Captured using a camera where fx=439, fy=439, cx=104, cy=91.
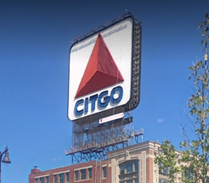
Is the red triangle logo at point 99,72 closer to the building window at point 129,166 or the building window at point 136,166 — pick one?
the building window at point 129,166

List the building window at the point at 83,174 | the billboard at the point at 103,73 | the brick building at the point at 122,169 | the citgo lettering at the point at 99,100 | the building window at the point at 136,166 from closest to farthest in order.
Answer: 1. the brick building at the point at 122,169
2. the building window at the point at 136,166
3. the building window at the point at 83,174
4. the citgo lettering at the point at 99,100
5. the billboard at the point at 103,73

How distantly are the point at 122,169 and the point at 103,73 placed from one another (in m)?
20.0

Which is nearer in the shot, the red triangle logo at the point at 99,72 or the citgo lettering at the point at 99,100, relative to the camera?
the citgo lettering at the point at 99,100

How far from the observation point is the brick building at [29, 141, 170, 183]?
194ft

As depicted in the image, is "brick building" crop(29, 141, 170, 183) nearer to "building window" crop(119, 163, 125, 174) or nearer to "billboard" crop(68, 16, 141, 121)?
"building window" crop(119, 163, 125, 174)

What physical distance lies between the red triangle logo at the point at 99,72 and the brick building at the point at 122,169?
47.0 feet

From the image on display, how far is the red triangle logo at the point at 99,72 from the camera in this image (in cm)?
7531

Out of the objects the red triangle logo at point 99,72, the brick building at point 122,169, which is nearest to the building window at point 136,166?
the brick building at point 122,169

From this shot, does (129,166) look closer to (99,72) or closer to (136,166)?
(136,166)

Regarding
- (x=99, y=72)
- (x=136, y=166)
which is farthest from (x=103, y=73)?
(x=136, y=166)

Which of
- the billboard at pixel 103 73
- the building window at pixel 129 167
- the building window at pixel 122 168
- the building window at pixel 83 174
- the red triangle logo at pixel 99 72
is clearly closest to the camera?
the building window at pixel 129 167

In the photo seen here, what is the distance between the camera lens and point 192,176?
610 inches

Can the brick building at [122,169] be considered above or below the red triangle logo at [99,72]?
below

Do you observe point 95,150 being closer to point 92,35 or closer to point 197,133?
point 92,35
